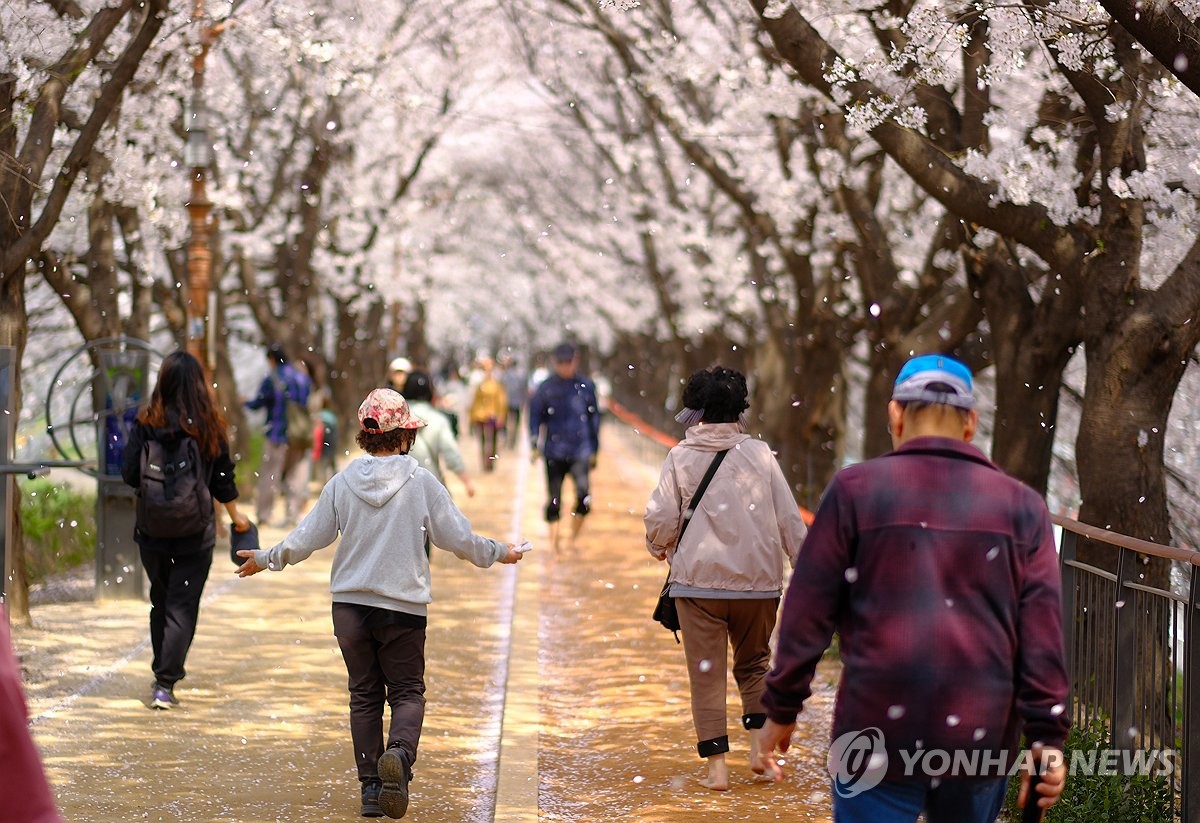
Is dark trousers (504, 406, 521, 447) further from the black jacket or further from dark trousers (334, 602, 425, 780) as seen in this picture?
dark trousers (334, 602, 425, 780)

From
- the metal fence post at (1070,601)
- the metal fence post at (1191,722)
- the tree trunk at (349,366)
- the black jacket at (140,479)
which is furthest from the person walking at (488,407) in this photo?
the metal fence post at (1191,722)

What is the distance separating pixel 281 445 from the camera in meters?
17.1

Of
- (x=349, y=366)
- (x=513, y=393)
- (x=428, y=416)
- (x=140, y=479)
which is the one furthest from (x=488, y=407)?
(x=140, y=479)

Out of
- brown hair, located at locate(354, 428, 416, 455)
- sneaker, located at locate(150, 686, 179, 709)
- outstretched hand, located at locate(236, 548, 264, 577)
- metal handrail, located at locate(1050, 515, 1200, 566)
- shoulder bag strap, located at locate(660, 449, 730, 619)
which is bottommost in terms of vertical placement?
sneaker, located at locate(150, 686, 179, 709)

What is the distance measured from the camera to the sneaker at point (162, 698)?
8.60 metres

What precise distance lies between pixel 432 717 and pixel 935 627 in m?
5.34

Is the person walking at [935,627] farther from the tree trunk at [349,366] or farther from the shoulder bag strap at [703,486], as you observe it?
the tree trunk at [349,366]

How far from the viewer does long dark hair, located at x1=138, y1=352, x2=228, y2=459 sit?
8508mm

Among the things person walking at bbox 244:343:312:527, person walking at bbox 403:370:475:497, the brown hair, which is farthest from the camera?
person walking at bbox 244:343:312:527

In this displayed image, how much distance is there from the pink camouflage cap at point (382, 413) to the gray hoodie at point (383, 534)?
0.13 meters

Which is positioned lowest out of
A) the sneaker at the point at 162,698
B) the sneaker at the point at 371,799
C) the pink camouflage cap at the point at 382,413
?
the sneaker at the point at 371,799

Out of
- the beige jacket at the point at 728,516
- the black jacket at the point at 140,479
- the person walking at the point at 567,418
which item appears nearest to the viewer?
the beige jacket at the point at 728,516

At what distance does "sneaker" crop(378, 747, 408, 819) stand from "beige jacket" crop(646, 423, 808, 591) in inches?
A: 57.8

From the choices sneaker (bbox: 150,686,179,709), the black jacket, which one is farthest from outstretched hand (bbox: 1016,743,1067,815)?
sneaker (bbox: 150,686,179,709)
